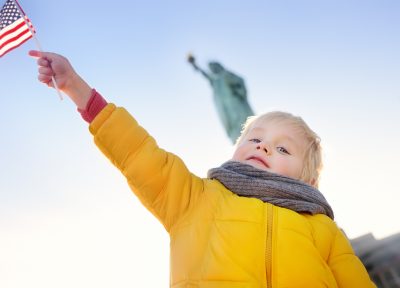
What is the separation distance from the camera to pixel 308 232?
53.5 inches

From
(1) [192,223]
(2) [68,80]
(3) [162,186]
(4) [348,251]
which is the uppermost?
(2) [68,80]

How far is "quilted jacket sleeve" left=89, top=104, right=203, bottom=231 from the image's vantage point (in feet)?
4.15

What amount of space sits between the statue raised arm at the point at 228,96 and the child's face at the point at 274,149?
8796 millimetres

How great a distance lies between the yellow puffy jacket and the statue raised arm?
9345mm

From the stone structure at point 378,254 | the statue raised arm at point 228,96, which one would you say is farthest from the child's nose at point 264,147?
the statue raised arm at point 228,96

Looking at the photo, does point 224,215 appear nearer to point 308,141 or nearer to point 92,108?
point 92,108

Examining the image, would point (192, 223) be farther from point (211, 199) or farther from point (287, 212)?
point (287, 212)

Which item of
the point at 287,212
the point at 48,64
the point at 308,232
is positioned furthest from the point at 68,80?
the point at 308,232

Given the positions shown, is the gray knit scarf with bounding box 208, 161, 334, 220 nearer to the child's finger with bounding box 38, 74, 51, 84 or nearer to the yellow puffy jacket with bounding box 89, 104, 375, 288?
the yellow puffy jacket with bounding box 89, 104, 375, 288

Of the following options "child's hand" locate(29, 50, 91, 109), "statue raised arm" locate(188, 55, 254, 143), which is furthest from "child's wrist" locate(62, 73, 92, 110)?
"statue raised arm" locate(188, 55, 254, 143)

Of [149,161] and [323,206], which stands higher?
[149,161]

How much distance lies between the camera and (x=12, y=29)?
2.44 meters

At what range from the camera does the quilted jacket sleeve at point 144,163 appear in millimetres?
1264

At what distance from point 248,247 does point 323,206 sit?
2.03ft
